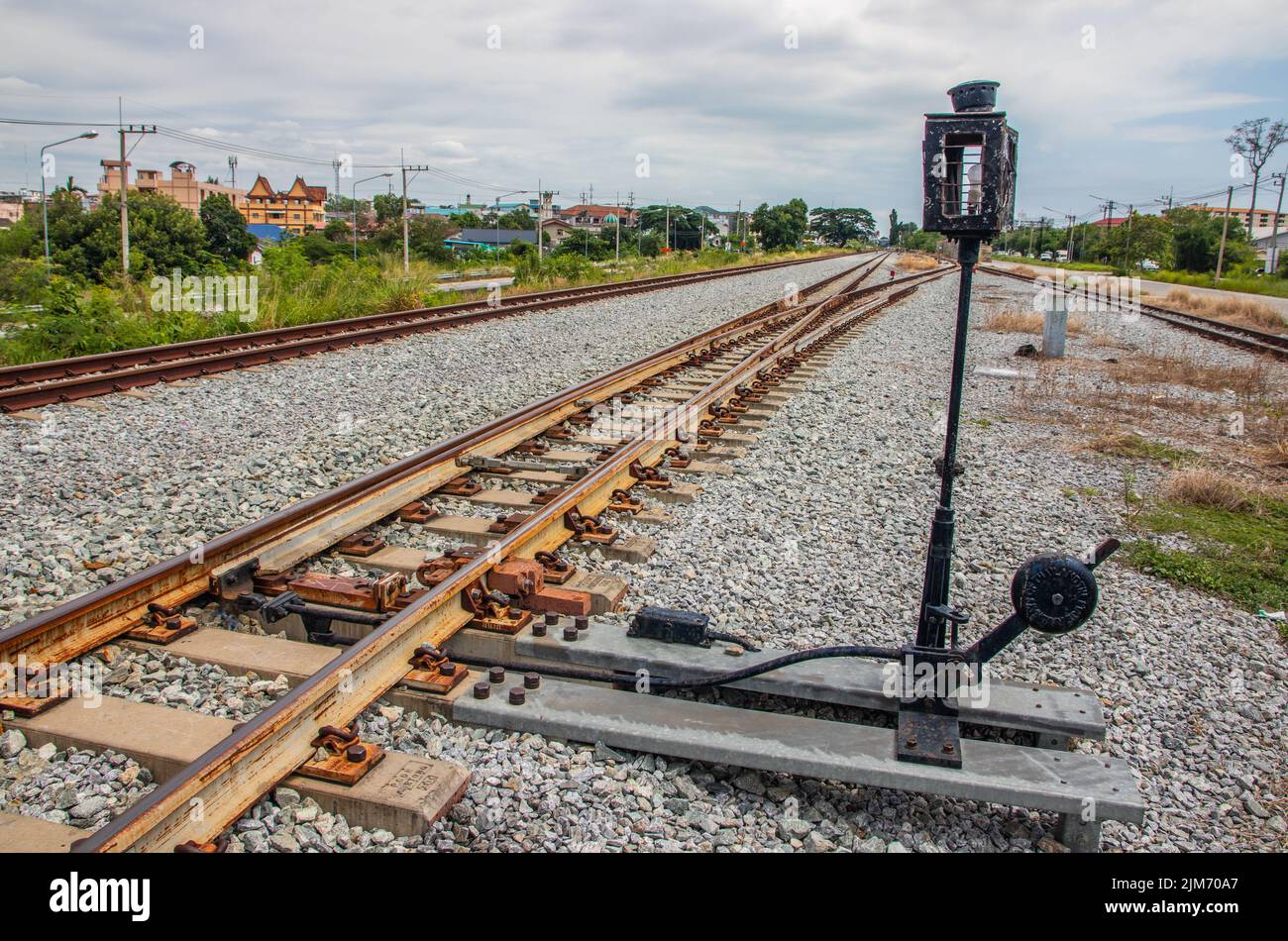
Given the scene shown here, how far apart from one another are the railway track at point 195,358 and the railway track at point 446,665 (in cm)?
451

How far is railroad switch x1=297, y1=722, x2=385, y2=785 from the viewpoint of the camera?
2.74m

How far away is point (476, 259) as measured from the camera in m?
53.5

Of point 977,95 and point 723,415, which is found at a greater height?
point 977,95

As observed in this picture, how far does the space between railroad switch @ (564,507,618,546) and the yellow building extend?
160 metres

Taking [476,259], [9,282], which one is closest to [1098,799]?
[9,282]

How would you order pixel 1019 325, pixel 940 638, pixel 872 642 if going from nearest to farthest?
pixel 940 638, pixel 872 642, pixel 1019 325

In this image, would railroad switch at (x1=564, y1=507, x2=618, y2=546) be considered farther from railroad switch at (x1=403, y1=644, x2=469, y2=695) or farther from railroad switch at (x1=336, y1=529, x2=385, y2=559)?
railroad switch at (x1=403, y1=644, x2=469, y2=695)

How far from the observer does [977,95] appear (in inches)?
114

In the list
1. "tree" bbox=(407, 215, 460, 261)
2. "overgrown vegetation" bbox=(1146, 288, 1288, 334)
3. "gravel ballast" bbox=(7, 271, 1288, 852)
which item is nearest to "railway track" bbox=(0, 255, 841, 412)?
"gravel ballast" bbox=(7, 271, 1288, 852)

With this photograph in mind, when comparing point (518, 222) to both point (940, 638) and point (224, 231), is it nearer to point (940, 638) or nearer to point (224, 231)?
point (224, 231)

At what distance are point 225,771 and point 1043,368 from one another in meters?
12.5

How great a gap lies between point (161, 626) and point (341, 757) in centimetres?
135

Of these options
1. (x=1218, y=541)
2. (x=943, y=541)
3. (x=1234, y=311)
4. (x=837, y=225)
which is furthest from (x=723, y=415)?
(x=837, y=225)

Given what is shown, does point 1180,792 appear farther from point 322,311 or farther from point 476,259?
point 476,259
